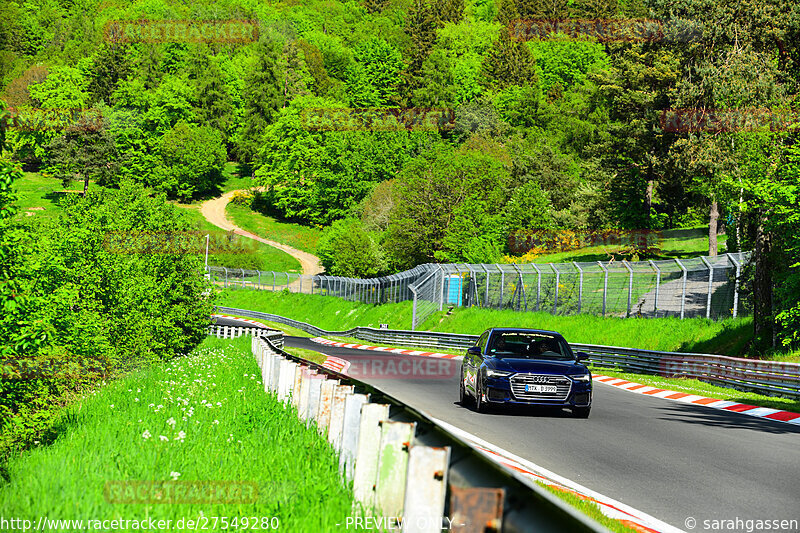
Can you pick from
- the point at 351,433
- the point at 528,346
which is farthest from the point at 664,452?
the point at 351,433

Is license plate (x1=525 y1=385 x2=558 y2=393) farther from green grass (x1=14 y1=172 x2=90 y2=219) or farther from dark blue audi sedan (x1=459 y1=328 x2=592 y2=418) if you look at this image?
green grass (x1=14 y1=172 x2=90 y2=219)

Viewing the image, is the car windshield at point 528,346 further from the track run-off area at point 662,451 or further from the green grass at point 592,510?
the green grass at point 592,510

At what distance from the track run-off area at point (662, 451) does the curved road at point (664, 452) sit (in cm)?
1

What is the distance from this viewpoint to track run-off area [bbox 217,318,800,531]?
26.2ft

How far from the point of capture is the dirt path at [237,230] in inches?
4003

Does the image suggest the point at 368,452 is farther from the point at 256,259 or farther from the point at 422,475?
the point at 256,259

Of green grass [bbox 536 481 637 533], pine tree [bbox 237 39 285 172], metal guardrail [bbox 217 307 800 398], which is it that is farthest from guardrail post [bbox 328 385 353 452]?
pine tree [bbox 237 39 285 172]

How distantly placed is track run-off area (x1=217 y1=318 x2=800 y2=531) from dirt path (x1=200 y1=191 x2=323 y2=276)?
78.5 metres

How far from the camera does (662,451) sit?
11375mm

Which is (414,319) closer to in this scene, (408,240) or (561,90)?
(408,240)

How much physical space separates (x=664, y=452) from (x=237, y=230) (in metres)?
102

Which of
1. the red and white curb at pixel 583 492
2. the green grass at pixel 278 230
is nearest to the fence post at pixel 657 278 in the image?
the red and white curb at pixel 583 492

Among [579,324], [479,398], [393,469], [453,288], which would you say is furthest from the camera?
[453,288]

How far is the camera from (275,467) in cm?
702
